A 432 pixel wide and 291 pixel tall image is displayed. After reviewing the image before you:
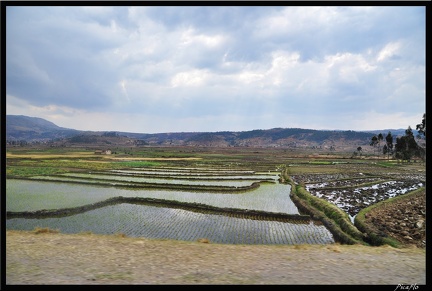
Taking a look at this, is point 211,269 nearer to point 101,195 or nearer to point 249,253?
point 249,253

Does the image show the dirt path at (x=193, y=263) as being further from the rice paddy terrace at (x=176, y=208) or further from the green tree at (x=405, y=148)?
the green tree at (x=405, y=148)

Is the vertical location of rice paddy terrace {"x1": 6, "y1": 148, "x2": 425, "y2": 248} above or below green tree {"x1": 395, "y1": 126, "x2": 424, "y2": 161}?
below

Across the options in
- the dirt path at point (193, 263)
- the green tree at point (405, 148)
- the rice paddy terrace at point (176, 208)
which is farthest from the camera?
the green tree at point (405, 148)

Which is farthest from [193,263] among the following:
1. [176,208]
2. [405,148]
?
[405,148]

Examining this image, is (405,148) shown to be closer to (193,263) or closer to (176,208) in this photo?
(176,208)

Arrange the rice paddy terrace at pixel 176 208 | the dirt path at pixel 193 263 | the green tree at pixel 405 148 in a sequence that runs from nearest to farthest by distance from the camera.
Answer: the dirt path at pixel 193 263
the rice paddy terrace at pixel 176 208
the green tree at pixel 405 148

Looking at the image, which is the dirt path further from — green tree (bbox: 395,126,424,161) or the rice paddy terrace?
green tree (bbox: 395,126,424,161)

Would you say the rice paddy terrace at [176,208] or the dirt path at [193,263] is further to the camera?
the rice paddy terrace at [176,208]

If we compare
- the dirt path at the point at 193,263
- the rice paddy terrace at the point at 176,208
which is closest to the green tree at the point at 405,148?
the rice paddy terrace at the point at 176,208

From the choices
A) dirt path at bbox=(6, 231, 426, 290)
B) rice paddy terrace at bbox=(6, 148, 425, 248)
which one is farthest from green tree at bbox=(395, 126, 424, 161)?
A: dirt path at bbox=(6, 231, 426, 290)
